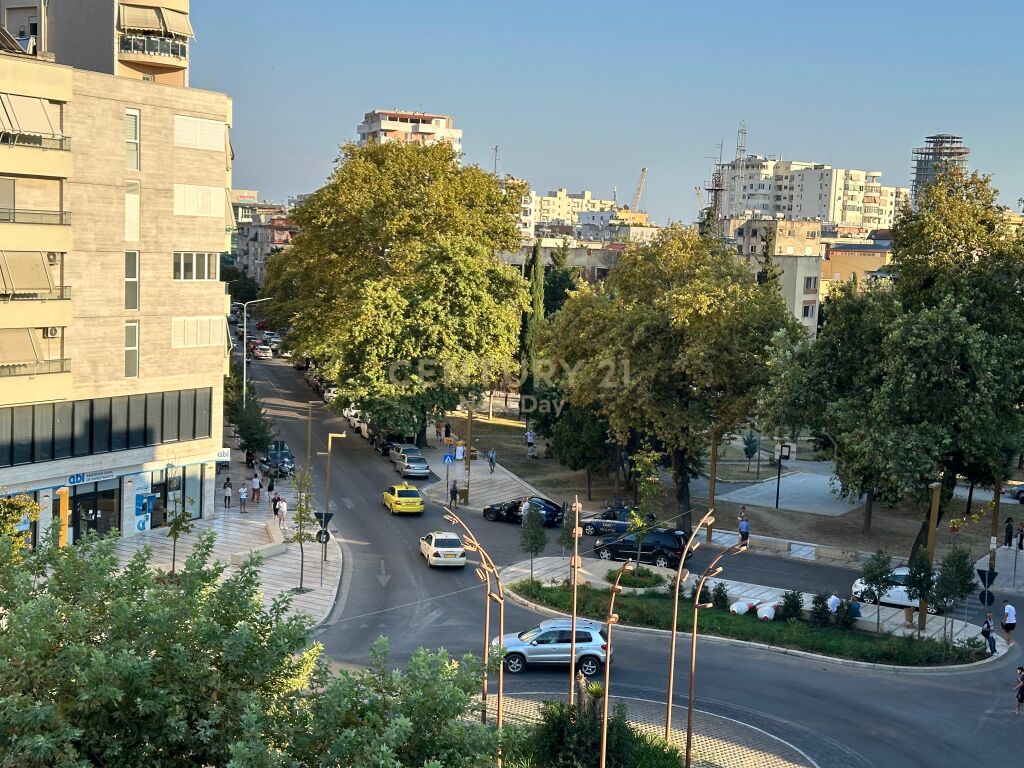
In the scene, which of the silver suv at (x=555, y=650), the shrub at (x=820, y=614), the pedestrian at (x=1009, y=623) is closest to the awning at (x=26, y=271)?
the silver suv at (x=555, y=650)

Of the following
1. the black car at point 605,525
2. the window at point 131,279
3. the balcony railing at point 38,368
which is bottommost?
the black car at point 605,525

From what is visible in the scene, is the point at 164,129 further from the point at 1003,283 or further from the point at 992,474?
the point at 992,474

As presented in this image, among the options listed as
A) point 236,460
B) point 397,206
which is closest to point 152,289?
point 236,460

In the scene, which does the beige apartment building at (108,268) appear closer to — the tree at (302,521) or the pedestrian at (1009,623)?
the tree at (302,521)

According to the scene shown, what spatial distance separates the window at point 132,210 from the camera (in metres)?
39.8

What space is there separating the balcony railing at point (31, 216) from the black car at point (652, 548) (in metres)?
21.5

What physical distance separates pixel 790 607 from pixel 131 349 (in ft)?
80.4

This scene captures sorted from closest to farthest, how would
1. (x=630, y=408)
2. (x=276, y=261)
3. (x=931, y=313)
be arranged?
(x=931, y=313), (x=630, y=408), (x=276, y=261)

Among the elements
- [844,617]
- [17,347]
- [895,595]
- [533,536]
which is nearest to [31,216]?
[17,347]

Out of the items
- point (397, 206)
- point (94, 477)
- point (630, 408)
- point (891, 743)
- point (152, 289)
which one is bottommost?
point (891, 743)

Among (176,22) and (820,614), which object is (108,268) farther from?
(820,614)

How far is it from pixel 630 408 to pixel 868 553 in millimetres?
10287

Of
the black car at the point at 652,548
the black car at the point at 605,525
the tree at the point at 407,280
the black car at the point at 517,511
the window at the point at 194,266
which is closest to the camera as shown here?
the black car at the point at 652,548

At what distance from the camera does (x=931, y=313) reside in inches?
1374
